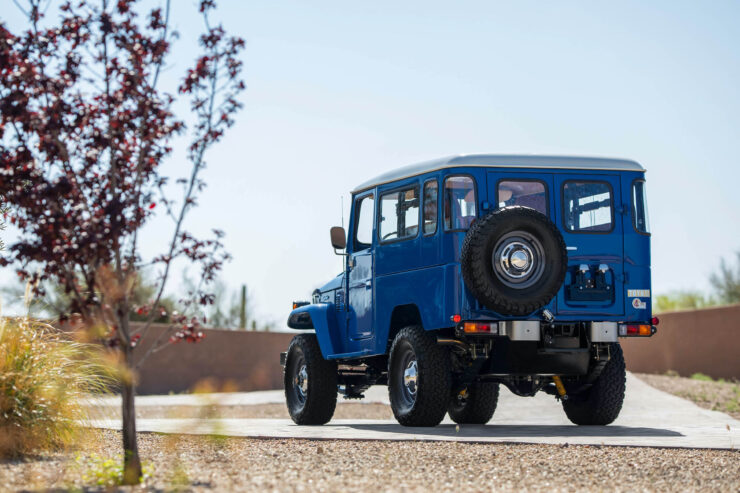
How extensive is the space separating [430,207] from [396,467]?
4.06 m

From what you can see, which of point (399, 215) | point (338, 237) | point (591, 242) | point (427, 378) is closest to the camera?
point (427, 378)

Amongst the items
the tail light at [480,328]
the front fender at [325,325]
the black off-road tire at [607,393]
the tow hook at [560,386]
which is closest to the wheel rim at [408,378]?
the tail light at [480,328]

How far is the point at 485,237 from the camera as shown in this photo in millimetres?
10883

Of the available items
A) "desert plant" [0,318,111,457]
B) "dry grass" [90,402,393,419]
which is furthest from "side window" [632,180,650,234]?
"dry grass" [90,402,393,419]

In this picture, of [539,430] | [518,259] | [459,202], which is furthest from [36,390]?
[539,430]

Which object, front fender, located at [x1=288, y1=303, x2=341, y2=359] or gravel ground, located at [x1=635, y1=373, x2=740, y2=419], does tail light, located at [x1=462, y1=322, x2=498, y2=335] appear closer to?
front fender, located at [x1=288, y1=303, x2=341, y2=359]

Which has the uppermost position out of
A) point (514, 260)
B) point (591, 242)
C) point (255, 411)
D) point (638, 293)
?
point (591, 242)

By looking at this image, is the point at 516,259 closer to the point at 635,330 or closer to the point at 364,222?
the point at 635,330

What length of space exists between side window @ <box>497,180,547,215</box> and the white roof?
0.18 m

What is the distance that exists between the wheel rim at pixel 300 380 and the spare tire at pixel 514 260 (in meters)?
3.65

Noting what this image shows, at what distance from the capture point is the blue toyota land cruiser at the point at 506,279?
36.4ft

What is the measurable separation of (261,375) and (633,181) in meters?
21.1

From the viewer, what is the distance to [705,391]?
72.8ft

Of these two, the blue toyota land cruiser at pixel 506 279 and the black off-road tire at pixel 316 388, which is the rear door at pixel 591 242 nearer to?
the blue toyota land cruiser at pixel 506 279
